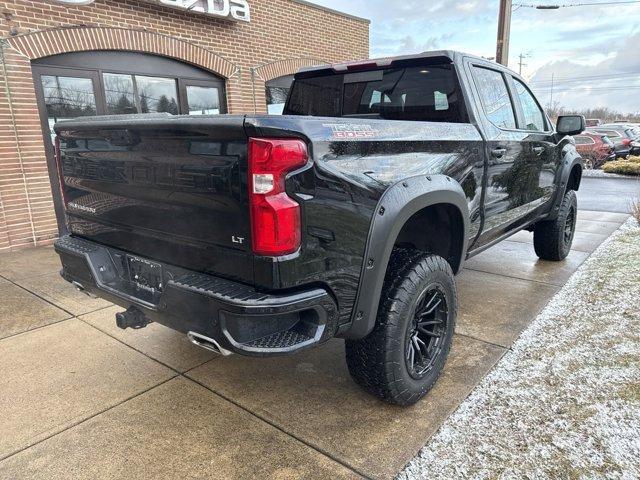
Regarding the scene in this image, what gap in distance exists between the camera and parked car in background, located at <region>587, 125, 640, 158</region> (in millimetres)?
19812

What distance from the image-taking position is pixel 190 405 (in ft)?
8.83

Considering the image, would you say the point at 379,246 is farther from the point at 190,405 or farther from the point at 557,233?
the point at 557,233

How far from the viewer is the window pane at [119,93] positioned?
6.83 m

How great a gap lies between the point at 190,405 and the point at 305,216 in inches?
57.1

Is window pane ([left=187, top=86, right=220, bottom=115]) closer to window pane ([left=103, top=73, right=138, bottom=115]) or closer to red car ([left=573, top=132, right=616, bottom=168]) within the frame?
window pane ([left=103, top=73, right=138, bottom=115])

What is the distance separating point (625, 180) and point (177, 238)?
1535 cm

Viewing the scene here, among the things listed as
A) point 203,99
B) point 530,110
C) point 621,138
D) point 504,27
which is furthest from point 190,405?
point 621,138

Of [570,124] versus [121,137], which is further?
[570,124]

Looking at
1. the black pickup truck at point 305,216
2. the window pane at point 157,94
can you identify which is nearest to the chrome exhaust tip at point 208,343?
Result: the black pickup truck at point 305,216

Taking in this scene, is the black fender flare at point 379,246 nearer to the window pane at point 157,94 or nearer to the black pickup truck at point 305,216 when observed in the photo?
the black pickup truck at point 305,216

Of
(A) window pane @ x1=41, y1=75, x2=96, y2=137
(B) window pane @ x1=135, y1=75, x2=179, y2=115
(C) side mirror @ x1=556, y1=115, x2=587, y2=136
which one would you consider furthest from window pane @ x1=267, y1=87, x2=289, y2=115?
(C) side mirror @ x1=556, y1=115, x2=587, y2=136

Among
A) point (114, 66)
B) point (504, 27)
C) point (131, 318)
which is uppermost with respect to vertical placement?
point (504, 27)

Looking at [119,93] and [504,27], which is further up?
[504,27]

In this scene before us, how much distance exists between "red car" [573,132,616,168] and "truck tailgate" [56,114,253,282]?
19.5m
